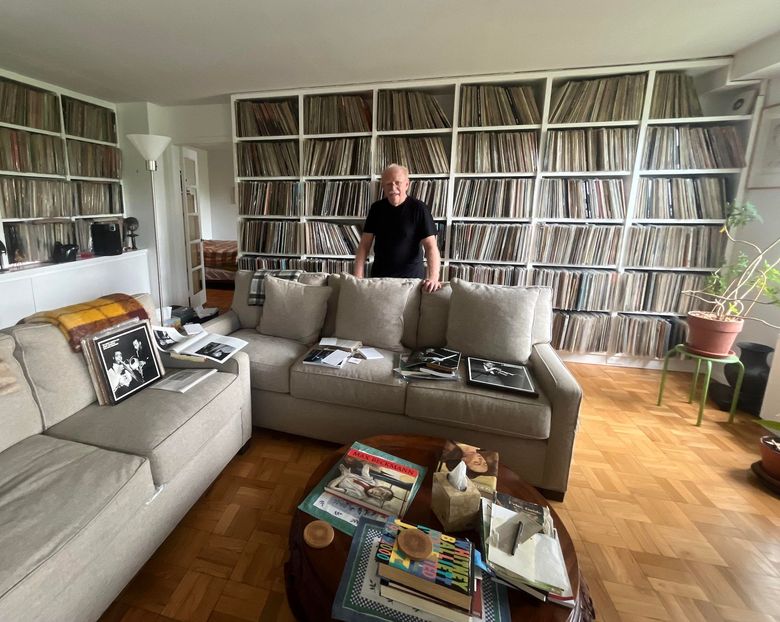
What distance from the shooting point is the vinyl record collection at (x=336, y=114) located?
127 inches

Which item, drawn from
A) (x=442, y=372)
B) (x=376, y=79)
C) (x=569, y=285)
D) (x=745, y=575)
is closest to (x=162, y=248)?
(x=376, y=79)

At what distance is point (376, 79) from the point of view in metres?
3.04

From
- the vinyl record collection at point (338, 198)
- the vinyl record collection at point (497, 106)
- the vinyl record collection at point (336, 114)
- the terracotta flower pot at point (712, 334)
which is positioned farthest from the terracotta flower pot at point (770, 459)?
the vinyl record collection at point (336, 114)

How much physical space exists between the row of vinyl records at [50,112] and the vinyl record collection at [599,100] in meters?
4.07

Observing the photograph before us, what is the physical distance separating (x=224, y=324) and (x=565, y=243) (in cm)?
262

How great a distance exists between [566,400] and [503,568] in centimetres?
87

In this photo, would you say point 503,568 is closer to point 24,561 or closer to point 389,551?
point 389,551

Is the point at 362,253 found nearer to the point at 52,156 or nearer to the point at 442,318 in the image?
the point at 442,318

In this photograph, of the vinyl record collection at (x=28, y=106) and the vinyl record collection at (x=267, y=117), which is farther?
the vinyl record collection at (x=267, y=117)

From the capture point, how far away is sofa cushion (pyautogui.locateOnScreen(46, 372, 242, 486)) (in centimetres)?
126

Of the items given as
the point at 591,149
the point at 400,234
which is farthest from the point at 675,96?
the point at 400,234

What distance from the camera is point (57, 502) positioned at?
3.26 feet

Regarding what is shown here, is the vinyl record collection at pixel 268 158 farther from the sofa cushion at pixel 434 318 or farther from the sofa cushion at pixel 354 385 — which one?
the sofa cushion at pixel 354 385

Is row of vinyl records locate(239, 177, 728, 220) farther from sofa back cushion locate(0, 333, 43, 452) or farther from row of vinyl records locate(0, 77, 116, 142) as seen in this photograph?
sofa back cushion locate(0, 333, 43, 452)
